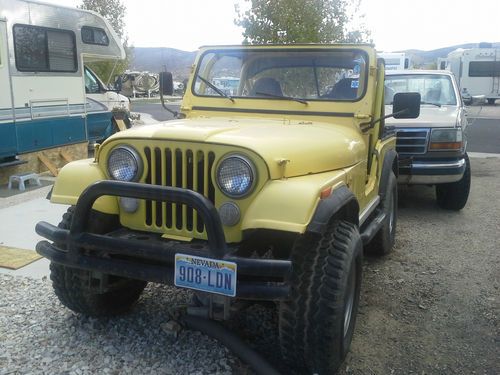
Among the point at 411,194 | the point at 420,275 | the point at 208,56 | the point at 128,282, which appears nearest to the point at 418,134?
the point at 411,194

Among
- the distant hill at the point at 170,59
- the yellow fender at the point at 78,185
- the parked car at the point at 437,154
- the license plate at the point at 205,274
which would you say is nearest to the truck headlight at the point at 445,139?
the parked car at the point at 437,154

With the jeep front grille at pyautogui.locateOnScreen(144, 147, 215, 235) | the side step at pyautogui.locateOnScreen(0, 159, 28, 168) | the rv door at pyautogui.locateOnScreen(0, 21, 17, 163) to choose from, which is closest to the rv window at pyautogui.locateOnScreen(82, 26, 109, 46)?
the rv door at pyautogui.locateOnScreen(0, 21, 17, 163)

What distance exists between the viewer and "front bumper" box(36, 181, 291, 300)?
2441mm

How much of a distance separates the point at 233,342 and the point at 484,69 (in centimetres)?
2534

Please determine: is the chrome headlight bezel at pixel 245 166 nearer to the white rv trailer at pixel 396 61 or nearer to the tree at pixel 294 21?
the tree at pixel 294 21

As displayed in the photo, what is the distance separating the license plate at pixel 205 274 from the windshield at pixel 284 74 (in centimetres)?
195

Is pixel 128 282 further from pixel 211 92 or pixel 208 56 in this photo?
pixel 208 56

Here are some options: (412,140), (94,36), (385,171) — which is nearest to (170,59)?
(94,36)

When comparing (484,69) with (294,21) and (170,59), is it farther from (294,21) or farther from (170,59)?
(294,21)

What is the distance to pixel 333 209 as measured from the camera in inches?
103

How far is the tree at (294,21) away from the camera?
29.6 feet

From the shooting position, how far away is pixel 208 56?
447 centimetres

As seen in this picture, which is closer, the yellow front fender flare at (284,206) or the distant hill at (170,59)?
the yellow front fender flare at (284,206)

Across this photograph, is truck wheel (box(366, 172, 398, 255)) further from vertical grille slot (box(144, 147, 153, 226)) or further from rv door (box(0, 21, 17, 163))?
rv door (box(0, 21, 17, 163))
